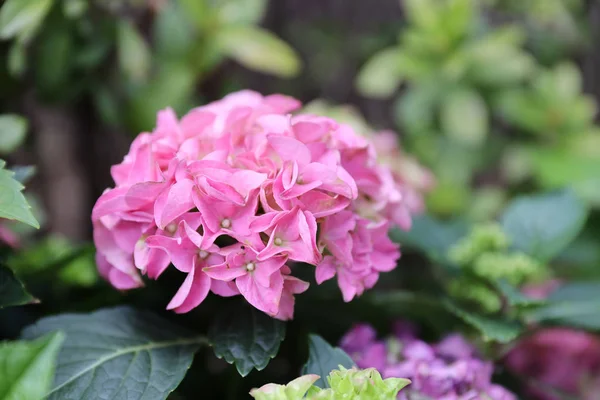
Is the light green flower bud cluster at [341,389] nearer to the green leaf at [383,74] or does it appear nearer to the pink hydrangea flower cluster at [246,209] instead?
the pink hydrangea flower cluster at [246,209]

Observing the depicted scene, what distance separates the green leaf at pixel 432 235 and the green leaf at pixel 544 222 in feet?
0.32

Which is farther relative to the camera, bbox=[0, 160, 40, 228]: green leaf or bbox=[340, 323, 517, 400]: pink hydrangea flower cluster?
bbox=[340, 323, 517, 400]: pink hydrangea flower cluster

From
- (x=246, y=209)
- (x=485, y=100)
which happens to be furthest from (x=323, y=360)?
(x=485, y=100)

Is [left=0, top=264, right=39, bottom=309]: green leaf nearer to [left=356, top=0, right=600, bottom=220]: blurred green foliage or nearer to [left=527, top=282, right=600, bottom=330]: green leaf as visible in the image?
[left=527, top=282, right=600, bottom=330]: green leaf

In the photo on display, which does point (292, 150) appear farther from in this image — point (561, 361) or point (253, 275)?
point (561, 361)

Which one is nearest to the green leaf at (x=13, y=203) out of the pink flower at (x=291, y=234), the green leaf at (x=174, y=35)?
the pink flower at (x=291, y=234)

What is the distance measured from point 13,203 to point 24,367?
0.60 ft

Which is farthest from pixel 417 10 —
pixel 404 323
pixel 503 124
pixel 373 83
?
pixel 404 323

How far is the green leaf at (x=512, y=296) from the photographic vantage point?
85cm

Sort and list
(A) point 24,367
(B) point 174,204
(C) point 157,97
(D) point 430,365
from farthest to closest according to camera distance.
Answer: (C) point 157,97 < (D) point 430,365 < (B) point 174,204 < (A) point 24,367

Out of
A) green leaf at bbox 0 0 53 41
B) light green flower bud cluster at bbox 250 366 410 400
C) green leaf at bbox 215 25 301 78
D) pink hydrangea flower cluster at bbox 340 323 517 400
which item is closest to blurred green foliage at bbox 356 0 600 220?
green leaf at bbox 215 25 301 78

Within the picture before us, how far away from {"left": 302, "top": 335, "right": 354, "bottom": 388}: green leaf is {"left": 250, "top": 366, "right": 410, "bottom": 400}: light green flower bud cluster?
70 millimetres

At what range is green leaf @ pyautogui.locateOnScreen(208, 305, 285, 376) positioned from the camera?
2.28ft

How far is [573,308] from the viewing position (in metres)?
1.00
